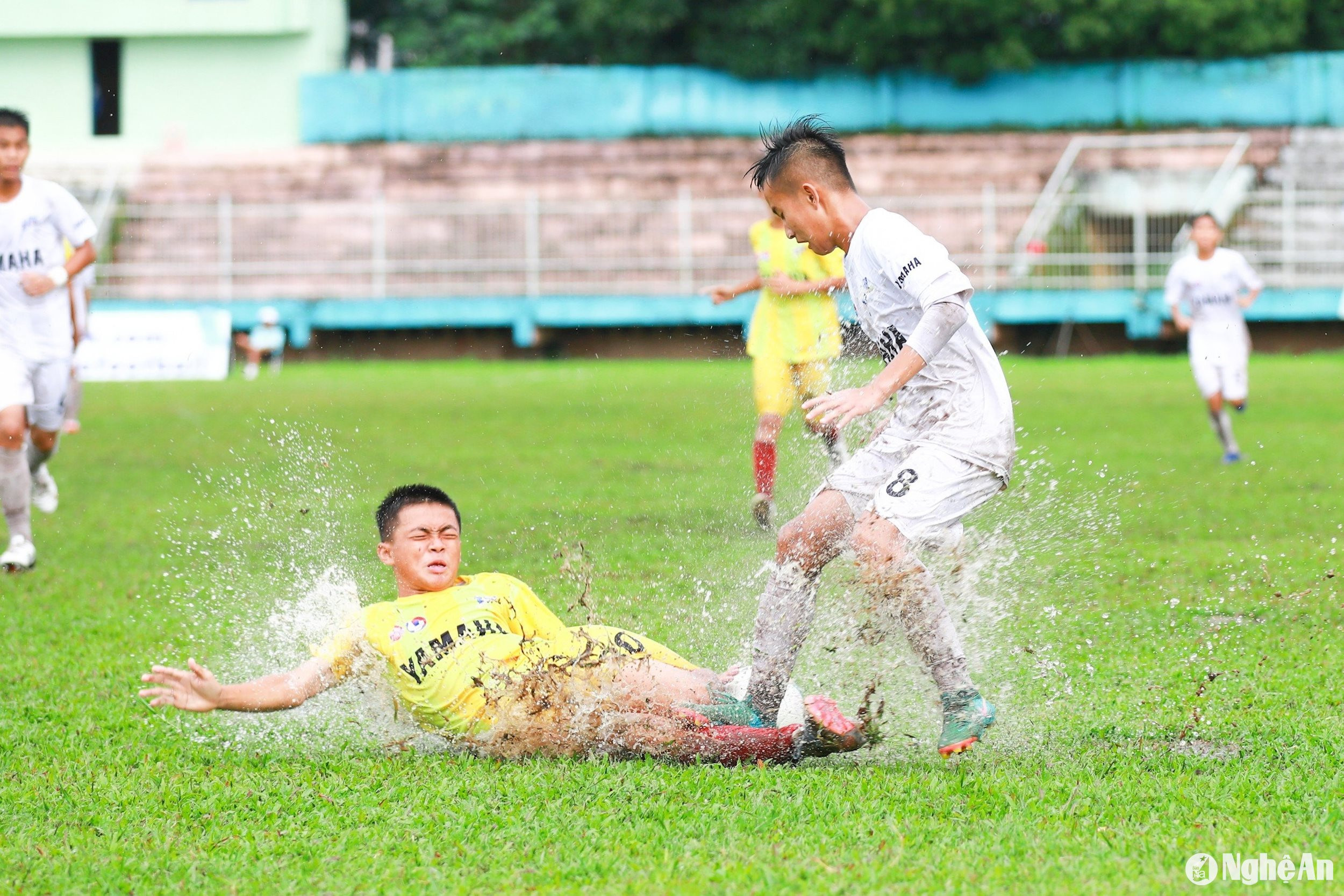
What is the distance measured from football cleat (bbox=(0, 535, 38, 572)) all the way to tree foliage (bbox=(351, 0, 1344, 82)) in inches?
952

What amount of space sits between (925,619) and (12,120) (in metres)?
5.46

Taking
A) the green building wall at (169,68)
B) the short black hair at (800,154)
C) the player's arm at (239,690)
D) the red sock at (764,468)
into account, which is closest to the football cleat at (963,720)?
the short black hair at (800,154)

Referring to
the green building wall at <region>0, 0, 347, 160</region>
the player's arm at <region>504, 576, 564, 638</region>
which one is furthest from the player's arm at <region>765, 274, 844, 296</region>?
the green building wall at <region>0, 0, 347, 160</region>

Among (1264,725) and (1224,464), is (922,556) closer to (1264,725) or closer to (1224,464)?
(1264,725)

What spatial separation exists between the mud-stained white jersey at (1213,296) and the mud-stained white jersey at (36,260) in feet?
28.4

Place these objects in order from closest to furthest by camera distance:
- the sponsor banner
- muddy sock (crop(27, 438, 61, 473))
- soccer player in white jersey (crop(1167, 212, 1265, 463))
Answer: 1. muddy sock (crop(27, 438, 61, 473))
2. soccer player in white jersey (crop(1167, 212, 1265, 463))
3. the sponsor banner

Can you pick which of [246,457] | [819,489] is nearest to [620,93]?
A: [246,457]

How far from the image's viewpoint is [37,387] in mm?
8227

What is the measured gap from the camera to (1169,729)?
4.71 metres

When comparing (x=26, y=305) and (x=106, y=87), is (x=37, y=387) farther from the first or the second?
(x=106, y=87)

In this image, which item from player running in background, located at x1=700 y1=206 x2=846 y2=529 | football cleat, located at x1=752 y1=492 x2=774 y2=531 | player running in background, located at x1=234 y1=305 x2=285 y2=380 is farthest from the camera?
player running in background, located at x1=234 y1=305 x2=285 y2=380

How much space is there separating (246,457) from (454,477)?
95.9 inches

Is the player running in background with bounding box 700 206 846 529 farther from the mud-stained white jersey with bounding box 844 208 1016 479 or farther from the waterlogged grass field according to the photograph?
the mud-stained white jersey with bounding box 844 208 1016 479

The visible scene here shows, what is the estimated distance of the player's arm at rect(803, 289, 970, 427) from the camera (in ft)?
14.2
